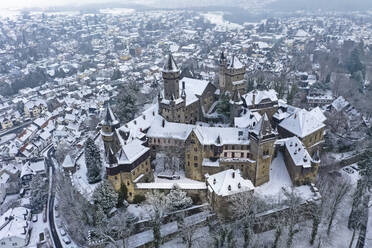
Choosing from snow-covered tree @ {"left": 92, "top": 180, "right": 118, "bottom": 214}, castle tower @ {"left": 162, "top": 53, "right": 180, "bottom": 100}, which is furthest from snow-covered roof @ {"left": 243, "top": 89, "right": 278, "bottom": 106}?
snow-covered tree @ {"left": 92, "top": 180, "right": 118, "bottom": 214}

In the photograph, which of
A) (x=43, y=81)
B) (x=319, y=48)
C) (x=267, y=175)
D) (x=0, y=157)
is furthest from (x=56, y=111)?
(x=319, y=48)

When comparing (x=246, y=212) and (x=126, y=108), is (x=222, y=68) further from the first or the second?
(x=246, y=212)

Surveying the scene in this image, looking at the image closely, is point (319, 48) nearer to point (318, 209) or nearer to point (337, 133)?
point (337, 133)

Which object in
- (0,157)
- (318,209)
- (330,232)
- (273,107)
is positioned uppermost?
(273,107)

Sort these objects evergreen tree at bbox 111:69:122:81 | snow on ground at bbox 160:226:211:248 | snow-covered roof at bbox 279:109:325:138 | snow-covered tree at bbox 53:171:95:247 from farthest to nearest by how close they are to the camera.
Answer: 1. evergreen tree at bbox 111:69:122:81
2. snow-covered roof at bbox 279:109:325:138
3. snow-covered tree at bbox 53:171:95:247
4. snow on ground at bbox 160:226:211:248

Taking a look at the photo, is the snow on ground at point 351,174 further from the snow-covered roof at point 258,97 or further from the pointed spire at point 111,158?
the pointed spire at point 111,158

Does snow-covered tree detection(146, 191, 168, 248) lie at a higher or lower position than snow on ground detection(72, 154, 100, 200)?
higher

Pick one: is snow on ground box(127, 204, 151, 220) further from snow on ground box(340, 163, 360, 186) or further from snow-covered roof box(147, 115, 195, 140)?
snow on ground box(340, 163, 360, 186)
